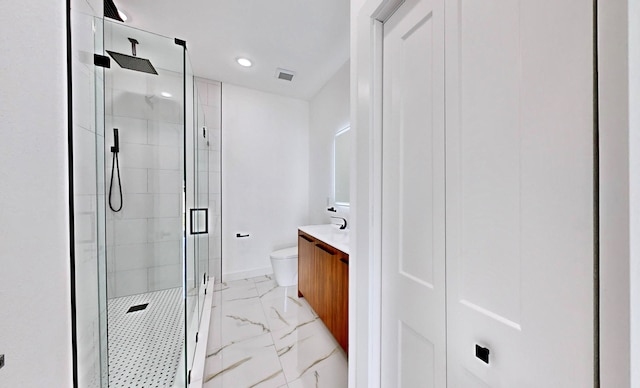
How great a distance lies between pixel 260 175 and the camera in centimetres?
322

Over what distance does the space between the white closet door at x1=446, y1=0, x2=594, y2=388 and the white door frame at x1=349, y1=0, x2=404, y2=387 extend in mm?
321

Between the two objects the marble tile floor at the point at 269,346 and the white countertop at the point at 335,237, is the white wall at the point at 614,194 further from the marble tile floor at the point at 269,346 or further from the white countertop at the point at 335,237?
the marble tile floor at the point at 269,346

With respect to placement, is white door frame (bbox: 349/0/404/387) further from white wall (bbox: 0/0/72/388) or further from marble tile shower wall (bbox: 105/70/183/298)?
marble tile shower wall (bbox: 105/70/183/298)

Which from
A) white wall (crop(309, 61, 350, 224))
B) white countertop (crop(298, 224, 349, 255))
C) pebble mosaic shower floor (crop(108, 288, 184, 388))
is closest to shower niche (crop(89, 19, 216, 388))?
pebble mosaic shower floor (crop(108, 288, 184, 388))

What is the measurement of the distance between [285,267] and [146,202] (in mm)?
1629

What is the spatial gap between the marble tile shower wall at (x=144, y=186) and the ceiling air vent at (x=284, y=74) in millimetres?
1132

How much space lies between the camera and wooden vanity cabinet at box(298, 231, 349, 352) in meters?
1.65

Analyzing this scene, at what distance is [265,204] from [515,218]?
9.74ft

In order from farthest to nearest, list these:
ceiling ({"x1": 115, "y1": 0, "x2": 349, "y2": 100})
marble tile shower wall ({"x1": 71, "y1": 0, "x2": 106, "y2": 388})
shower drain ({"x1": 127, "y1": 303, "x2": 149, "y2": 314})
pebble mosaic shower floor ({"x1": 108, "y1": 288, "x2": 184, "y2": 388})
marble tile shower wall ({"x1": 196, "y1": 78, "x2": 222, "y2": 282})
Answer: marble tile shower wall ({"x1": 196, "y1": 78, "x2": 222, "y2": 282}) → shower drain ({"x1": 127, "y1": 303, "x2": 149, "y2": 314}) → ceiling ({"x1": 115, "y1": 0, "x2": 349, "y2": 100}) → pebble mosaic shower floor ({"x1": 108, "y1": 288, "x2": 184, "y2": 388}) → marble tile shower wall ({"x1": 71, "y1": 0, "x2": 106, "y2": 388})

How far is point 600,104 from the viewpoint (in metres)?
0.41

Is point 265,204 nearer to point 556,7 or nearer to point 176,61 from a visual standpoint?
point 176,61

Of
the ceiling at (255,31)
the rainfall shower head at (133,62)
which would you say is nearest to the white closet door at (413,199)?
the ceiling at (255,31)

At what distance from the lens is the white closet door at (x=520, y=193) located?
17.3 inches

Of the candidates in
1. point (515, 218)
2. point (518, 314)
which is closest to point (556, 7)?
point (515, 218)
